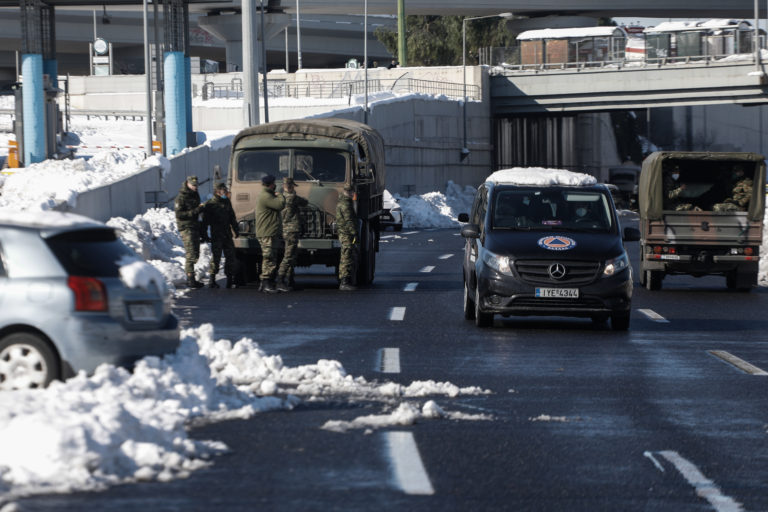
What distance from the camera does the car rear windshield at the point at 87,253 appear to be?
9.73m

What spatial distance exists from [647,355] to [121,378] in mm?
6823

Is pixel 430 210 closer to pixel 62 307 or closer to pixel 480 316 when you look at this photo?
pixel 480 316

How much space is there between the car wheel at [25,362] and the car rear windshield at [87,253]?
0.54 metres

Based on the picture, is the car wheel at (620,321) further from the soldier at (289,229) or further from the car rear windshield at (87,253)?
the car rear windshield at (87,253)

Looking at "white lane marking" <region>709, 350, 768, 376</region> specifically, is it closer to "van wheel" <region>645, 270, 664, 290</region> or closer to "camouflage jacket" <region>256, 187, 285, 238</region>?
"camouflage jacket" <region>256, 187, 285, 238</region>

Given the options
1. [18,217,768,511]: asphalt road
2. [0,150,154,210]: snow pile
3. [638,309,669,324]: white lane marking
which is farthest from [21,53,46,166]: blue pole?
[638,309,669,324]: white lane marking

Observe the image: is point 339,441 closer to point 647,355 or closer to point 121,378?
point 121,378

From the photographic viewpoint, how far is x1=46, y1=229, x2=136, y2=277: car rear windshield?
31.9ft

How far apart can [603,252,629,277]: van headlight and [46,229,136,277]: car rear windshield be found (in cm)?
803

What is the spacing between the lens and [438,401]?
10820 mm

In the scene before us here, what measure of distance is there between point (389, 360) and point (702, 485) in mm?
5855

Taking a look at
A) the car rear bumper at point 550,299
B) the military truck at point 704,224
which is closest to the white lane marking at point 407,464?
the car rear bumper at point 550,299

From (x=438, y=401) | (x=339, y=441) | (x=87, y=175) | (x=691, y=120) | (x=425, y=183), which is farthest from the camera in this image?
(x=691, y=120)

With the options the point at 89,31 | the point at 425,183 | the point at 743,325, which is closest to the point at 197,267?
the point at 743,325
